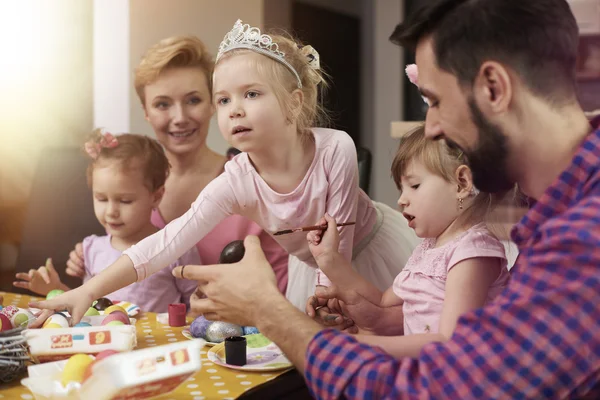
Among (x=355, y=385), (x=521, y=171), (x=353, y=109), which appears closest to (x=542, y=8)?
(x=521, y=171)

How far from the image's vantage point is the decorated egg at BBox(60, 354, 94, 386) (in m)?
0.94

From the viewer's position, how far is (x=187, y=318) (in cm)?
147

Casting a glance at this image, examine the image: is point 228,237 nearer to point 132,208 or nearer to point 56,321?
point 132,208

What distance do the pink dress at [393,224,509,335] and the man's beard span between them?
6.1 inches

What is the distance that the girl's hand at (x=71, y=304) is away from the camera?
4.26 feet

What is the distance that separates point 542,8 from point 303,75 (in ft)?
2.16

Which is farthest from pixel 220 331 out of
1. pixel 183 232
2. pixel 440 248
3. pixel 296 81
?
pixel 296 81

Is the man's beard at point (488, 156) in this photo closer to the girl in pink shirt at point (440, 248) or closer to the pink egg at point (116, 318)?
the girl in pink shirt at point (440, 248)

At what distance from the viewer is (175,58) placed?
1.86 meters

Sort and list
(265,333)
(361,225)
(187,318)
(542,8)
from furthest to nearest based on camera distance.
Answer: (361,225) → (187,318) → (265,333) → (542,8)

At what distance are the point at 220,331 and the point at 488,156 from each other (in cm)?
57

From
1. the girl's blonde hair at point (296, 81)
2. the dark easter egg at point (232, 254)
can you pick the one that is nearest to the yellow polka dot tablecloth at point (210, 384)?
the dark easter egg at point (232, 254)

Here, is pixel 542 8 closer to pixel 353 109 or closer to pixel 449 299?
pixel 449 299

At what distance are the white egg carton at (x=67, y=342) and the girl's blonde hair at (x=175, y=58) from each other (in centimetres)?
86
